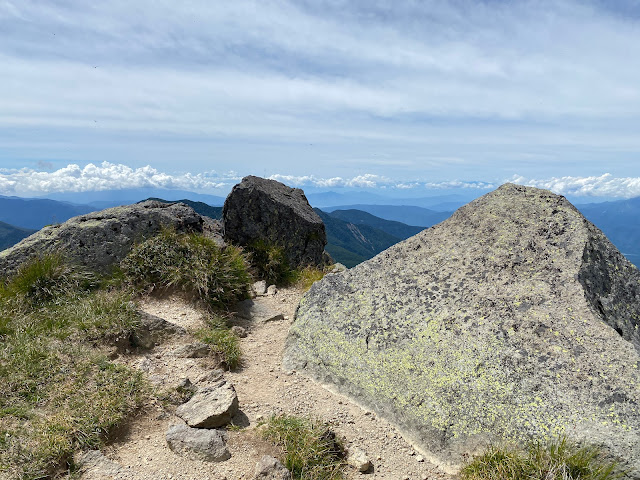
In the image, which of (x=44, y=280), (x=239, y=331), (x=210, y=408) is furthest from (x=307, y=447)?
(x=44, y=280)

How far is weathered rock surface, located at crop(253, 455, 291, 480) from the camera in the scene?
542cm

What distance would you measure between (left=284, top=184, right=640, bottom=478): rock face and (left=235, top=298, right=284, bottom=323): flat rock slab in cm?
289

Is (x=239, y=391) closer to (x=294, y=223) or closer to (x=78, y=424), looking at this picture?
(x=78, y=424)

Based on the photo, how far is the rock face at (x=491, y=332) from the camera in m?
5.91

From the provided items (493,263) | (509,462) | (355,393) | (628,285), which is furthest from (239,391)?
(628,285)

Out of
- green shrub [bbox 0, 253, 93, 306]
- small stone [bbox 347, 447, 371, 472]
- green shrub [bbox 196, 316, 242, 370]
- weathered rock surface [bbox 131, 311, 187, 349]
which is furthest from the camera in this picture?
green shrub [bbox 0, 253, 93, 306]

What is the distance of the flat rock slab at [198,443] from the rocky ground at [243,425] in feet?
0.23

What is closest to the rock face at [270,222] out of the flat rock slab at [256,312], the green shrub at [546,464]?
the flat rock slab at [256,312]

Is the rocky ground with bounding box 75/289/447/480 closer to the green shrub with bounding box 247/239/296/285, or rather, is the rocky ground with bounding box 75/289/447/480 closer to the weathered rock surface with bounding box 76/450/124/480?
the weathered rock surface with bounding box 76/450/124/480

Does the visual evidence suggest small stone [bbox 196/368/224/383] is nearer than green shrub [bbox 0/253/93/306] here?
Yes

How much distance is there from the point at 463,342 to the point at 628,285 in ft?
12.4

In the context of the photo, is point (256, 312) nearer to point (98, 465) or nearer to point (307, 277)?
point (307, 277)

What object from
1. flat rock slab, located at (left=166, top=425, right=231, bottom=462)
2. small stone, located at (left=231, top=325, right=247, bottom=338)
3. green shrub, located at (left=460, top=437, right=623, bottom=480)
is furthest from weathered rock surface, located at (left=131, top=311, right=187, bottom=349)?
green shrub, located at (left=460, top=437, right=623, bottom=480)

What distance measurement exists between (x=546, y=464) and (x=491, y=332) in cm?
217
